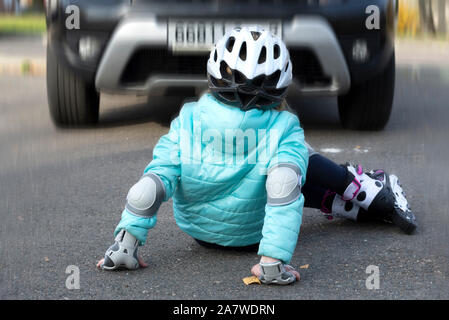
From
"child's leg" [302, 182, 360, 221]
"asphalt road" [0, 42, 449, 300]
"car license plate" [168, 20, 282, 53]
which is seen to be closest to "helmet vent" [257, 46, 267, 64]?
"child's leg" [302, 182, 360, 221]

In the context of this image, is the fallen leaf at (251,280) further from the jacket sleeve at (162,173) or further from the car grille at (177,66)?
the car grille at (177,66)

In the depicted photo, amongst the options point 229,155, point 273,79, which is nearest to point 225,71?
point 273,79

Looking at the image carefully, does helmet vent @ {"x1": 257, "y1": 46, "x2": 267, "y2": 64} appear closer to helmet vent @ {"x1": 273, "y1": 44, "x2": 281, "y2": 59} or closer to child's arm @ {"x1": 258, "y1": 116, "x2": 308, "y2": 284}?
helmet vent @ {"x1": 273, "y1": 44, "x2": 281, "y2": 59}

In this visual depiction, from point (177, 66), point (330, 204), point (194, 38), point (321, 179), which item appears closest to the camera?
point (321, 179)

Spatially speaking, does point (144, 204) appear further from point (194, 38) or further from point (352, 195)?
point (194, 38)

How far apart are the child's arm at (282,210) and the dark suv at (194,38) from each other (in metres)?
2.31

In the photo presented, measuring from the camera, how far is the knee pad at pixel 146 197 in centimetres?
303

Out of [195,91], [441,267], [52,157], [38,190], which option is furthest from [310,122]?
[441,267]

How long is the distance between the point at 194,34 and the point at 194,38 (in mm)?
26

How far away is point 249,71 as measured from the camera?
3.14m

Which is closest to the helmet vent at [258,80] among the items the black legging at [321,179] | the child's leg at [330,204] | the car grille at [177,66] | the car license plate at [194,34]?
the black legging at [321,179]

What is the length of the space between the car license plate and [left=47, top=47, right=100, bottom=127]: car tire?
2.53 feet
